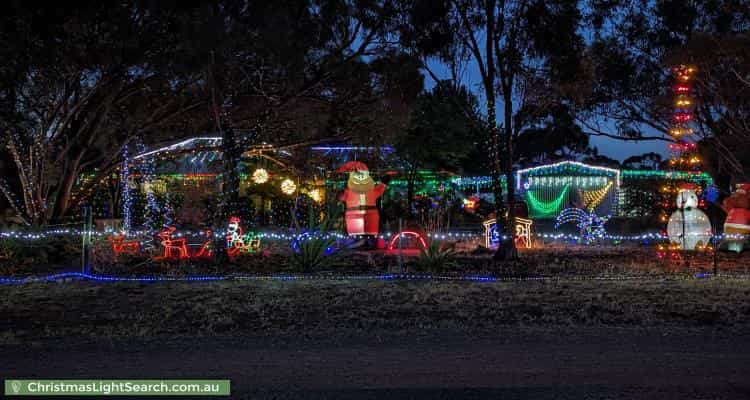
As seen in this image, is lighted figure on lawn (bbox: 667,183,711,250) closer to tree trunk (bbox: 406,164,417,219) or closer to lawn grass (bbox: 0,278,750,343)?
lawn grass (bbox: 0,278,750,343)

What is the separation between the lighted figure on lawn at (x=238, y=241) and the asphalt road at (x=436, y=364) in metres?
9.03

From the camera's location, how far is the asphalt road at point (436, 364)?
17.0ft

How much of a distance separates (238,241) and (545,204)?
21.8m

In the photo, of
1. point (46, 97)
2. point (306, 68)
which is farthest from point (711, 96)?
point (46, 97)

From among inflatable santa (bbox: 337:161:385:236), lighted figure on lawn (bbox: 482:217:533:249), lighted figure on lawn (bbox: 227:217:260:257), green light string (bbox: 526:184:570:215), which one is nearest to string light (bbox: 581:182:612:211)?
green light string (bbox: 526:184:570:215)

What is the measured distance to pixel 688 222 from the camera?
16.1m

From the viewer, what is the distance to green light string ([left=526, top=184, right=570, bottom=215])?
112ft

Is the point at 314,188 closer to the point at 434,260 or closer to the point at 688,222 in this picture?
the point at 434,260

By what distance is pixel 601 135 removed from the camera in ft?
88.6

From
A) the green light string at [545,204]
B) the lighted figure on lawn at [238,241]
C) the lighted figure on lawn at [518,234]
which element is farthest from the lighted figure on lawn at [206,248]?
the green light string at [545,204]

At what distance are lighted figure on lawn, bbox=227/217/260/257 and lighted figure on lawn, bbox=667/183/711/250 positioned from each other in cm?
1032

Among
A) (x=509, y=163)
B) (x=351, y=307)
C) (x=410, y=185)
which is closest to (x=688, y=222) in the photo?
(x=509, y=163)

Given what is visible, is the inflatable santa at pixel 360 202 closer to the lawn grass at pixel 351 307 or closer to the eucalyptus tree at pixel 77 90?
the eucalyptus tree at pixel 77 90

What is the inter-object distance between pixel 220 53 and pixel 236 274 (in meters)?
4.42
